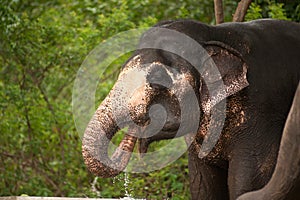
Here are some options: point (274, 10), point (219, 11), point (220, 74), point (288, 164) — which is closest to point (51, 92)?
point (274, 10)

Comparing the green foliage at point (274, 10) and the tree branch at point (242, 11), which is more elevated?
the tree branch at point (242, 11)

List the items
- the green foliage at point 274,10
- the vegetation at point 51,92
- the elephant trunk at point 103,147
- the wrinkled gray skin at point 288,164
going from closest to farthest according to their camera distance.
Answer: the wrinkled gray skin at point 288,164
the elephant trunk at point 103,147
the green foliage at point 274,10
the vegetation at point 51,92

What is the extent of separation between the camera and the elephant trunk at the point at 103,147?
3820mm

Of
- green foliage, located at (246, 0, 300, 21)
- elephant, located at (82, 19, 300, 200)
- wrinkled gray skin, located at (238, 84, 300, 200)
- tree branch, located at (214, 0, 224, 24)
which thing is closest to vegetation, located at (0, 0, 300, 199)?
green foliage, located at (246, 0, 300, 21)

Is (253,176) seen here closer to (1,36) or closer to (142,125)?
(142,125)

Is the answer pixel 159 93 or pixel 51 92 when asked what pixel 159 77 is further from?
pixel 51 92

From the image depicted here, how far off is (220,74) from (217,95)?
0.09m

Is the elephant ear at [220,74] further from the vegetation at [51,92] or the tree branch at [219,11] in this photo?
the vegetation at [51,92]

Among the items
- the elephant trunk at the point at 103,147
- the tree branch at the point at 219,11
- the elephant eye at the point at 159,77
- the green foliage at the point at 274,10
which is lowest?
the green foliage at the point at 274,10

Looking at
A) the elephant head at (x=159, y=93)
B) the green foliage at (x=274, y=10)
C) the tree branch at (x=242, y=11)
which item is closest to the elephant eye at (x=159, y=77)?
the elephant head at (x=159, y=93)

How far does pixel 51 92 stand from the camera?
290 inches

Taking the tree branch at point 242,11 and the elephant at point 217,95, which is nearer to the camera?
the elephant at point 217,95

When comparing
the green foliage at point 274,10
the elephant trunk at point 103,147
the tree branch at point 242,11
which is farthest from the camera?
the green foliage at point 274,10

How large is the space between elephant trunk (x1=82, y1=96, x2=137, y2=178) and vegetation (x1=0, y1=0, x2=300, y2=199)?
2610 mm
